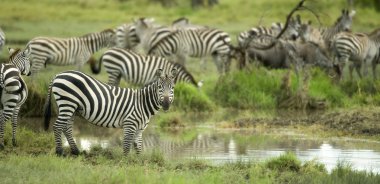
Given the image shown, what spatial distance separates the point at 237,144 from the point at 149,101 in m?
2.40

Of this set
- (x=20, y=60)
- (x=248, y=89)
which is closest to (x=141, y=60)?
(x=248, y=89)

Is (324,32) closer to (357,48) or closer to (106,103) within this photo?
(357,48)

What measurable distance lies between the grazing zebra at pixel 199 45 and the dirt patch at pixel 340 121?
229 inches

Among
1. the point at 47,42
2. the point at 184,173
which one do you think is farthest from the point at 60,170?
the point at 47,42

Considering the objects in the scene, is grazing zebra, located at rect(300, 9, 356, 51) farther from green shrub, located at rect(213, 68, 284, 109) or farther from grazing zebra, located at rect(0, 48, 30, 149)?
grazing zebra, located at rect(0, 48, 30, 149)

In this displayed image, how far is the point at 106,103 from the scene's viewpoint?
11.5 meters

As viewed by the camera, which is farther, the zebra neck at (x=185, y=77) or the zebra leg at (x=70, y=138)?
the zebra neck at (x=185, y=77)

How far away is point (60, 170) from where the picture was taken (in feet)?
31.8

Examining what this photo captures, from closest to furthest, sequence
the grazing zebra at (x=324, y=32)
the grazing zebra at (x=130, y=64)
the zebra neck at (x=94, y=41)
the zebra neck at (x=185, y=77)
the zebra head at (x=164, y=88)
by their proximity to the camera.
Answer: the zebra head at (x=164, y=88) → the grazing zebra at (x=130, y=64) → the zebra neck at (x=185, y=77) → the zebra neck at (x=94, y=41) → the grazing zebra at (x=324, y=32)

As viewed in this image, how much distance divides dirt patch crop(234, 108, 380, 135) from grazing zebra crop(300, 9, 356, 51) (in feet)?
17.0

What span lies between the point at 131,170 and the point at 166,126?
606 cm

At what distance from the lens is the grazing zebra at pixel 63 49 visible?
63.5ft

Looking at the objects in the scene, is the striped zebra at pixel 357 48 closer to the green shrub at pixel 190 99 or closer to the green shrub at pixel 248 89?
the green shrub at pixel 248 89

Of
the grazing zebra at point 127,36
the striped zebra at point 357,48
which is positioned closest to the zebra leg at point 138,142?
the striped zebra at point 357,48
